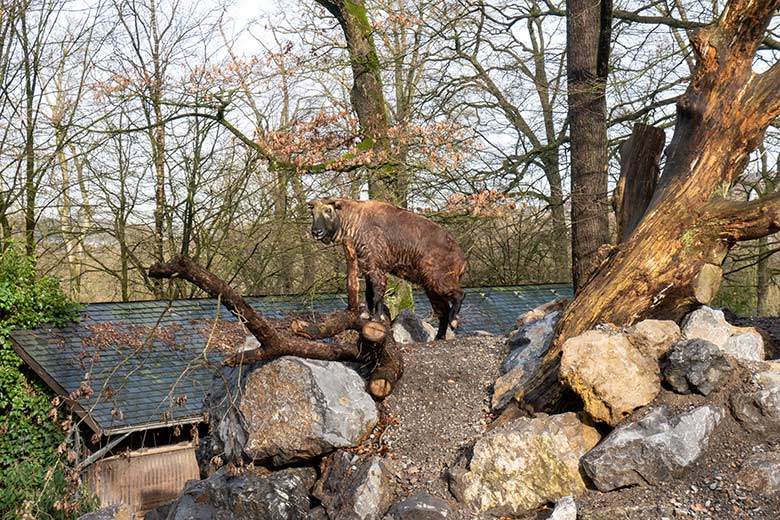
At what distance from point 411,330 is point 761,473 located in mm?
4721

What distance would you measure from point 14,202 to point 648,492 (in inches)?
584

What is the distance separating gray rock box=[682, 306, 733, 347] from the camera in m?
7.12

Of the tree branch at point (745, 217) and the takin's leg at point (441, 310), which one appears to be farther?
the takin's leg at point (441, 310)

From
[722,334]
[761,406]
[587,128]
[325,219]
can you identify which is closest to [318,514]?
[325,219]

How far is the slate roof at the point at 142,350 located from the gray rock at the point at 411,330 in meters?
2.47

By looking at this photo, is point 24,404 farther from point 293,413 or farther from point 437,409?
point 437,409

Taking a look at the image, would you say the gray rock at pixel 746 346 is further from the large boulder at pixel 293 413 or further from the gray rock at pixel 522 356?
the large boulder at pixel 293 413

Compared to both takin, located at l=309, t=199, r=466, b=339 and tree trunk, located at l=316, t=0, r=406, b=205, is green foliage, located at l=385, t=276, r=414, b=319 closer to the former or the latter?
tree trunk, located at l=316, t=0, r=406, b=205

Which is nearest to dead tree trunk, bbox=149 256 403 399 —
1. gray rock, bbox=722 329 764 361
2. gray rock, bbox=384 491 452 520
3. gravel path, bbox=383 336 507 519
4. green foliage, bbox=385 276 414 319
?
gravel path, bbox=383 336 507 519

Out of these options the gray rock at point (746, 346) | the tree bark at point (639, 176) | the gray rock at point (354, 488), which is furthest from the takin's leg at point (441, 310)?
the gray rock at point (746, 346)

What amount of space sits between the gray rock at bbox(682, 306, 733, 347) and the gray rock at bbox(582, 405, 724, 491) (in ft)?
3.20

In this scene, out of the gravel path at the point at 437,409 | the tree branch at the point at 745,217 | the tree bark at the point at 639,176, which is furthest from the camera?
the tree bark at the point at 639,176

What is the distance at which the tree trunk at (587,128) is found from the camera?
11047 mm

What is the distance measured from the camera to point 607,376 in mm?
6465
